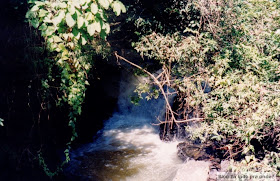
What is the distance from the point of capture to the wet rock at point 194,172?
3.82 metres

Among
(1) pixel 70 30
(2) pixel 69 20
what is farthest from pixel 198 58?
(2) pixel 69 20

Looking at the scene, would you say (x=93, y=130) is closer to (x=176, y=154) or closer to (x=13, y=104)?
(x=176, y=154)

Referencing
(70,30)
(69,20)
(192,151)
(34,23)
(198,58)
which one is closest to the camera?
(69,20)

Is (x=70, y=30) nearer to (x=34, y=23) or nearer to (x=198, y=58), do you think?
(x=34, y=23)

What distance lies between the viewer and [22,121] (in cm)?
378

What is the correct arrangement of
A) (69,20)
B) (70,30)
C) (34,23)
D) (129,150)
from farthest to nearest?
1. (129,150)
2. (70,30)
3. (34,23)
4. (69,20)

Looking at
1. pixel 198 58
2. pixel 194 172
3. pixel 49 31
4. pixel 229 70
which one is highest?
pixel 49 31

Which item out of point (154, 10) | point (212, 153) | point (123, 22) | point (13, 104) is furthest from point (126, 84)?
point (13, 104)

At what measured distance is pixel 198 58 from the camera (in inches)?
177

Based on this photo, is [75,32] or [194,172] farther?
[194,172]

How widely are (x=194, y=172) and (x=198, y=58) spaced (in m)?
2.04

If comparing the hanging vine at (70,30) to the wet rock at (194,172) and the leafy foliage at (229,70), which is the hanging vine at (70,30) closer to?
the leafy foliage at (229,70)

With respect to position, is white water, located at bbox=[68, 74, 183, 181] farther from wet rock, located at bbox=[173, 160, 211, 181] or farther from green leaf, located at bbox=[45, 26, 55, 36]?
green leaf, located at bbox=[45, 26, 55, 36]

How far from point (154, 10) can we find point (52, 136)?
3.17 metres
